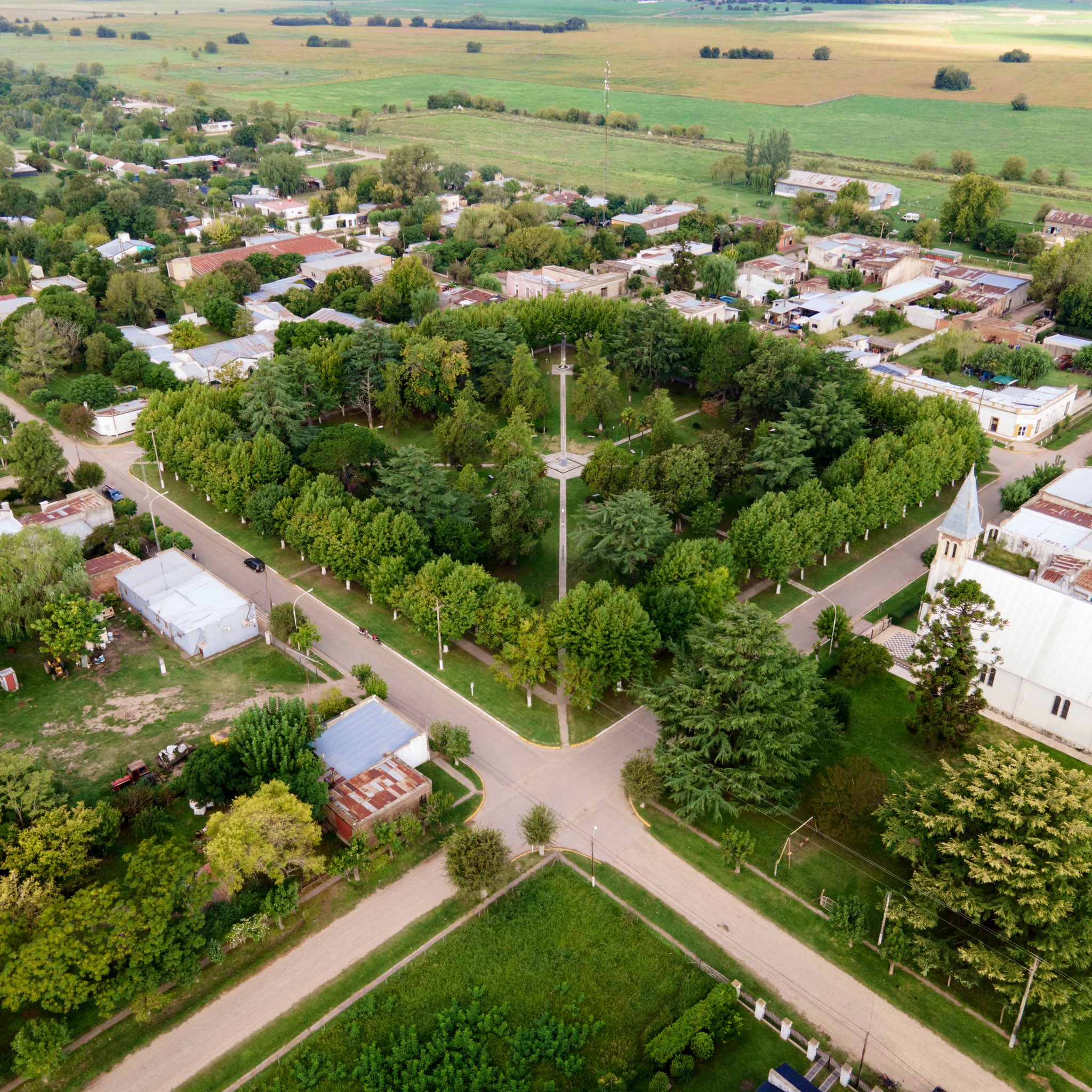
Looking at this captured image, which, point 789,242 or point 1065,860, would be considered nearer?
point 1065,860

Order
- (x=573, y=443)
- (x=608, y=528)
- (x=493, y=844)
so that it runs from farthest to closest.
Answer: (x=573, y=443) → (x=608, y=528) → (x=493, y=844)

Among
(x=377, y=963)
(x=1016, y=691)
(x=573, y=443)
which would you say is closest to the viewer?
(x=377, y=963)

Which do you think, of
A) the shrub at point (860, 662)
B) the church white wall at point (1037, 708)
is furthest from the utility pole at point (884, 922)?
the church white wall at point (1037, 708)

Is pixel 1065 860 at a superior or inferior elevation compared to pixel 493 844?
superior

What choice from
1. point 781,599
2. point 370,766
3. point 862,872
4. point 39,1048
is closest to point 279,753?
point 370,766

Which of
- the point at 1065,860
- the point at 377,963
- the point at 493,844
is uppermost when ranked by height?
the point at 1065,860

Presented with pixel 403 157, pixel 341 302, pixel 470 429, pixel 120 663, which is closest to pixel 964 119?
pixel 403 157

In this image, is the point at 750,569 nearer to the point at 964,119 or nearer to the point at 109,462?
the point at 109,462
